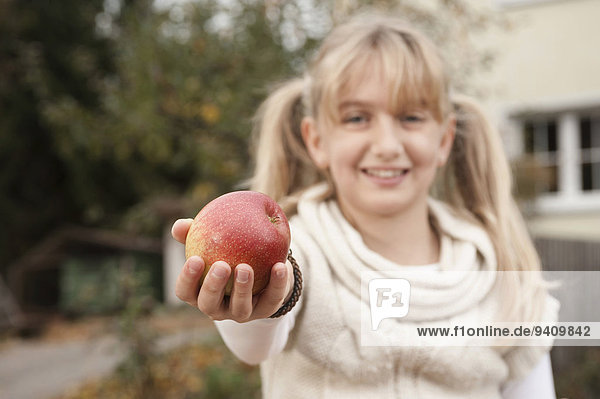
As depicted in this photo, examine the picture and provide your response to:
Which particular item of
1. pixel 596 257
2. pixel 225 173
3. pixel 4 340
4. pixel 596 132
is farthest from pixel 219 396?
pixel 596 132

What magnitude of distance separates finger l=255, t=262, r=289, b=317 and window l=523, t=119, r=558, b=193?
23.5 feet

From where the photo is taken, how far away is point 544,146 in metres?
8.20

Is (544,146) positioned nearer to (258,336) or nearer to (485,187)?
(485,187)

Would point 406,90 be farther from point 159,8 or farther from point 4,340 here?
point 4,340

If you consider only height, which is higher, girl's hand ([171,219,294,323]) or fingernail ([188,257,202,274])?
fingernail ([188,257,202,274])

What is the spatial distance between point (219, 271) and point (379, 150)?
68cm

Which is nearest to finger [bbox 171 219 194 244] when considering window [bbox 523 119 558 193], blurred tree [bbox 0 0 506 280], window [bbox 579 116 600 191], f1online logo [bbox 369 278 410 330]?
f1online logo [bbox 369 278 410 330]

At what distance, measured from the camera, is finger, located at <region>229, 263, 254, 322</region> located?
1.00 metres

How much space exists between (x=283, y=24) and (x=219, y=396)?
240cm

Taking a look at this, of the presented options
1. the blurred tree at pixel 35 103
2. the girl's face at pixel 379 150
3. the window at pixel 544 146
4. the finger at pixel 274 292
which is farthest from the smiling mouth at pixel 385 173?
the blurred tree at pixel 35 103

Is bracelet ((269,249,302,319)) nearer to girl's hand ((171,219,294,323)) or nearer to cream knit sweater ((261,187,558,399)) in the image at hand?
girl's hand ((171,219,294,323))

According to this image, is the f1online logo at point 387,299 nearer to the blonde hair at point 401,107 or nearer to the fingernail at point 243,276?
the blonde hair at point 401,107

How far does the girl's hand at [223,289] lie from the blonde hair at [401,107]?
618 mm

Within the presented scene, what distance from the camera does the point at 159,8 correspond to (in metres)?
4.75
